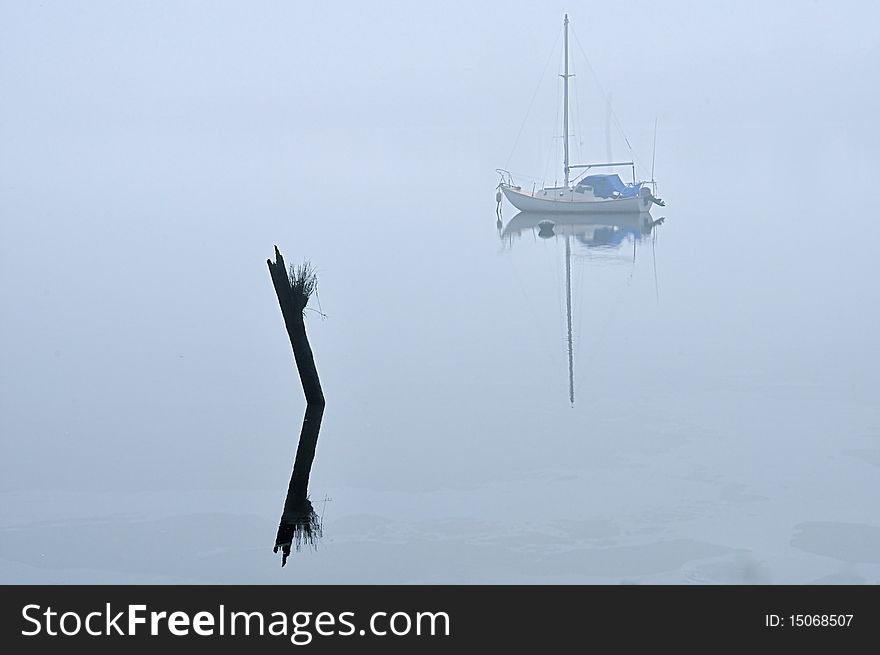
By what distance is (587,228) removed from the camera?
7256cm

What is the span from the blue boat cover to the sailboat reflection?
1.45 m

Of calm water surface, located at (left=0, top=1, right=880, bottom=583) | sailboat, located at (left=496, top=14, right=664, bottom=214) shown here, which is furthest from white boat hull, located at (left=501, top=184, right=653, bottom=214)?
calm water surface, located at (left=0, top=1, right=880, bottom=583)

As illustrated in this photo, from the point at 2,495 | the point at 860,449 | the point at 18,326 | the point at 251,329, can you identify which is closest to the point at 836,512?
the point at 860,449

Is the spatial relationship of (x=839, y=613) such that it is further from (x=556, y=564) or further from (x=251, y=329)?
(x=251, y=329)

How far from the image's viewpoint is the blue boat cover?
262 ft

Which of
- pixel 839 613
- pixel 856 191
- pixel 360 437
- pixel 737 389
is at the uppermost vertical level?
pixel 856 191

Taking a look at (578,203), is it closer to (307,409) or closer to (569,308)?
(569,308)

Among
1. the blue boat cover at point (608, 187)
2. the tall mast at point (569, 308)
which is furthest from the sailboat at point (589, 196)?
the tall mast at point (569, 308)

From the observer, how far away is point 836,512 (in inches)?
Result: 614

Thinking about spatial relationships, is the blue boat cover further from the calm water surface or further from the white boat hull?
the calm water surface

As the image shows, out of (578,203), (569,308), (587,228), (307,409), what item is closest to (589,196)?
(578,203)

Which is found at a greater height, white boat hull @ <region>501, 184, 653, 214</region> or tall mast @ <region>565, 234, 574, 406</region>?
white boat hull @ <region>501, 184, 653, 214</region>

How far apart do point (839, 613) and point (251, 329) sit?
20178 mm

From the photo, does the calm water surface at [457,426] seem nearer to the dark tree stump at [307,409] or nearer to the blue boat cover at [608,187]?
the dark tree stump at [307,409]
